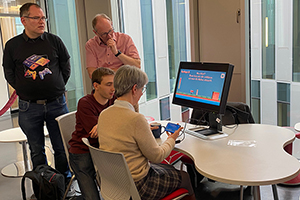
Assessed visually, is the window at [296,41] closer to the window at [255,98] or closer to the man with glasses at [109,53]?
the window at [255,98]

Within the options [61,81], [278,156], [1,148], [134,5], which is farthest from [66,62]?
[1,148]

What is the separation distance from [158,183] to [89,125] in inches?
26.6

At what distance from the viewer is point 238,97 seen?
3.60m

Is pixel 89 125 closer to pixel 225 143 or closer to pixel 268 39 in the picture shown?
pixel 225 143

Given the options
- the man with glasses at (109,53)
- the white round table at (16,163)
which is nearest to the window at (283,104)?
the man with glasses at (109,53)

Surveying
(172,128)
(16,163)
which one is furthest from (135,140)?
(16,163)

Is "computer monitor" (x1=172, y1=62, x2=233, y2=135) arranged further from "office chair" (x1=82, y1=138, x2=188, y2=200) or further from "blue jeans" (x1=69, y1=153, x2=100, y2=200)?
"blue jeans" (x1=69, y1=153, x2=100, y2=200)

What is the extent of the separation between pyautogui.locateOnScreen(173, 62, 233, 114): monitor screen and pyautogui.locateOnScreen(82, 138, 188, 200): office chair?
0.70 m

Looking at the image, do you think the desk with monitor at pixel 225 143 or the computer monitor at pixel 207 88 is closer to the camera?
the desk with monitor at pixel 225 143

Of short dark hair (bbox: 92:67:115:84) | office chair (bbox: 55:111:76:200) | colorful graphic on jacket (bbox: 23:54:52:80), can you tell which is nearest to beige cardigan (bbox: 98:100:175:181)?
short dark hair (bbox: 92:67:115:84)

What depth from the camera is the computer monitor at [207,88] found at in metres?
2.26

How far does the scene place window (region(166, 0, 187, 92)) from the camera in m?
4.22

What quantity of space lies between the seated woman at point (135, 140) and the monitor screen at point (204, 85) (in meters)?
0.50

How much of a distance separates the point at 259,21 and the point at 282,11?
0.86 ft
